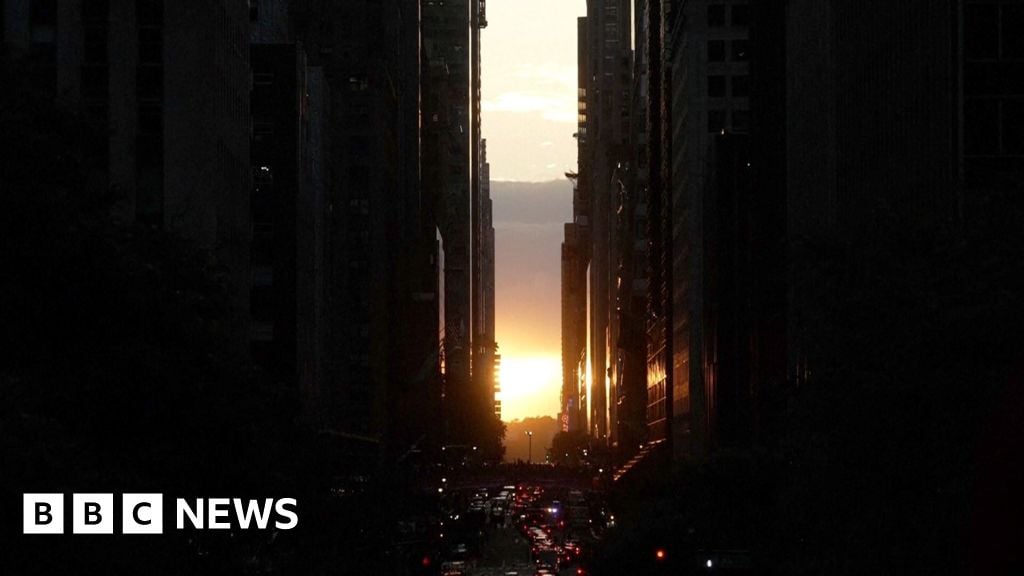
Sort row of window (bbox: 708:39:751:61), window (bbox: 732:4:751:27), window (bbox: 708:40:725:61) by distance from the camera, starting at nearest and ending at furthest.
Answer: window (bbox: 708:40:725:61) → row of window (bbox: 708:39:751:61) → window (bbox: 732:4:751:27)

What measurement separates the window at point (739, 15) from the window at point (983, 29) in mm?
97110

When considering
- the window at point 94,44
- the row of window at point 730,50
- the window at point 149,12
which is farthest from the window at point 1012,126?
the row of window at point 730,50

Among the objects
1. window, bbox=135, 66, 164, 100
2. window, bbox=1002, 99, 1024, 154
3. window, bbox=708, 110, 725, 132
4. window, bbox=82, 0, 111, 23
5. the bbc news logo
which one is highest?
window, bbox=708, 110, 725, 132

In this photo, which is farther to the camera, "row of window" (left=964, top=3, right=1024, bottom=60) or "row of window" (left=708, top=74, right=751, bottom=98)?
"row of window" (left=708, top=74, right=751, bottom=98)

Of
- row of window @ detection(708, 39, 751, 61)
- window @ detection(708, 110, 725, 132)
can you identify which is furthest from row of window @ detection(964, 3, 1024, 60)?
window @ detection(708, 110, 725, 132)

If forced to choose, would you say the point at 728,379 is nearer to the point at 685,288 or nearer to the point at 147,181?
the point at 685,288

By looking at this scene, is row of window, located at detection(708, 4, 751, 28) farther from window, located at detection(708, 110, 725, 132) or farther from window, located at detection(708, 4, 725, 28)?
window, located at detection(708, 110, 725, 132)

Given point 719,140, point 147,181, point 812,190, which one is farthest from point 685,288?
point 147,181

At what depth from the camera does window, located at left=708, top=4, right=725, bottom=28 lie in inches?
6511

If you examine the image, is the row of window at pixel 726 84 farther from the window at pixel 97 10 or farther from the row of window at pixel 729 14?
the window at pixel 97 10

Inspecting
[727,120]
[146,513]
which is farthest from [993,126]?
[727,120]

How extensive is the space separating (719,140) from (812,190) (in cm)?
4834

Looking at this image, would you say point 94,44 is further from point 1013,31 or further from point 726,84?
point 726,84

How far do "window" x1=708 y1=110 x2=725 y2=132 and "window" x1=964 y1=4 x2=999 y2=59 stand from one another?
326 ft
